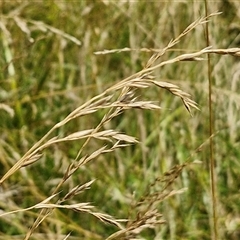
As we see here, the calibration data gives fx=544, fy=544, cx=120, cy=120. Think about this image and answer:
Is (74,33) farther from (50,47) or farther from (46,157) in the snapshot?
(46,157)

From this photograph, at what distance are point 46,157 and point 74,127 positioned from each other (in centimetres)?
15

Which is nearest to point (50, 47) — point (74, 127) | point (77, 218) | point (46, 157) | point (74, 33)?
point (74, 33)

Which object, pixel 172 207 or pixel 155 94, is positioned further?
pixel 155 94

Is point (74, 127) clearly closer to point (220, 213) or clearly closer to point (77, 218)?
point (77, 218)

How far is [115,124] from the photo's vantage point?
1.78 meters

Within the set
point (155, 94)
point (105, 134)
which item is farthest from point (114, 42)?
point (105, 134)

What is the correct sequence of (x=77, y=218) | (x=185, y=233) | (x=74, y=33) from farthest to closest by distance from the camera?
(x=74, y=33)
(x=77, y=218)
(x=185, y=233)

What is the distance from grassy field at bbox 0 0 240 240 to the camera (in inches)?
55.7

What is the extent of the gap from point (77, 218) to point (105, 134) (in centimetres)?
89

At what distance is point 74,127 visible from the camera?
1696mm

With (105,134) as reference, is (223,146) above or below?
below

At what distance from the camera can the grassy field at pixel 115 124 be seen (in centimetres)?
141

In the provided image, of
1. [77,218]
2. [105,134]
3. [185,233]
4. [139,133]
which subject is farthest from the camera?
[139,133]

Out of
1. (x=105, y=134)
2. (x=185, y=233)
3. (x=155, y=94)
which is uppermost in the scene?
(x=105, y=134)
